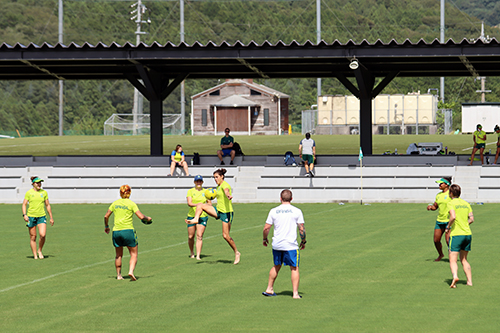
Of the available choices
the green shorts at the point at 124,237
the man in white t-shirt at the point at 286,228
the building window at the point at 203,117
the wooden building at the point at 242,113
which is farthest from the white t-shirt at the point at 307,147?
the building window at the point at 203,117

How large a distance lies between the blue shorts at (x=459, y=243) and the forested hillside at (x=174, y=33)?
74.5 m

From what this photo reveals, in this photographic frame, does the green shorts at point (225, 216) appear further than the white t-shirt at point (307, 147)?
No

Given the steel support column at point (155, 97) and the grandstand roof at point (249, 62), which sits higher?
the grandstand roof at point (249, 62)

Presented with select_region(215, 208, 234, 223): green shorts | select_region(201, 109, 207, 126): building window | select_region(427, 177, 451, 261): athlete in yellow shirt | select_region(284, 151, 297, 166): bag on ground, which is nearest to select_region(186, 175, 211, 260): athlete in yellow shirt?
select_region(215, 208, 234, 223): green shorts

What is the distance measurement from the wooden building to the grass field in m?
52.7

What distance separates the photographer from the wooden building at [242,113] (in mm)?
71000

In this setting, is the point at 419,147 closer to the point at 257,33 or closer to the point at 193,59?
the point at 193,59

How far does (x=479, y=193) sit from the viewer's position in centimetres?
2492

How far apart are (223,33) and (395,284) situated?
479 ft

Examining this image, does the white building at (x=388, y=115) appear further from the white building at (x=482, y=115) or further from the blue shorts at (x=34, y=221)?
the blue shorts at (x=34, y=221)

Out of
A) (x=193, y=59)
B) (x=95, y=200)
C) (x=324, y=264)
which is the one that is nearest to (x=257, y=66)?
(x=193, y=59)

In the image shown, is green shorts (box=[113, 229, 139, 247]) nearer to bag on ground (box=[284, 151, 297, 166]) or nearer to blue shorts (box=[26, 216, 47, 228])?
blue shorts (box=[26, 216, 47, 228])

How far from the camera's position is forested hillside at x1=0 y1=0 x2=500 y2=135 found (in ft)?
382

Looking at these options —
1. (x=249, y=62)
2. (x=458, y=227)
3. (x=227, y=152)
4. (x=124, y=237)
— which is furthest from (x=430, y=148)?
(x=124, y=237)
